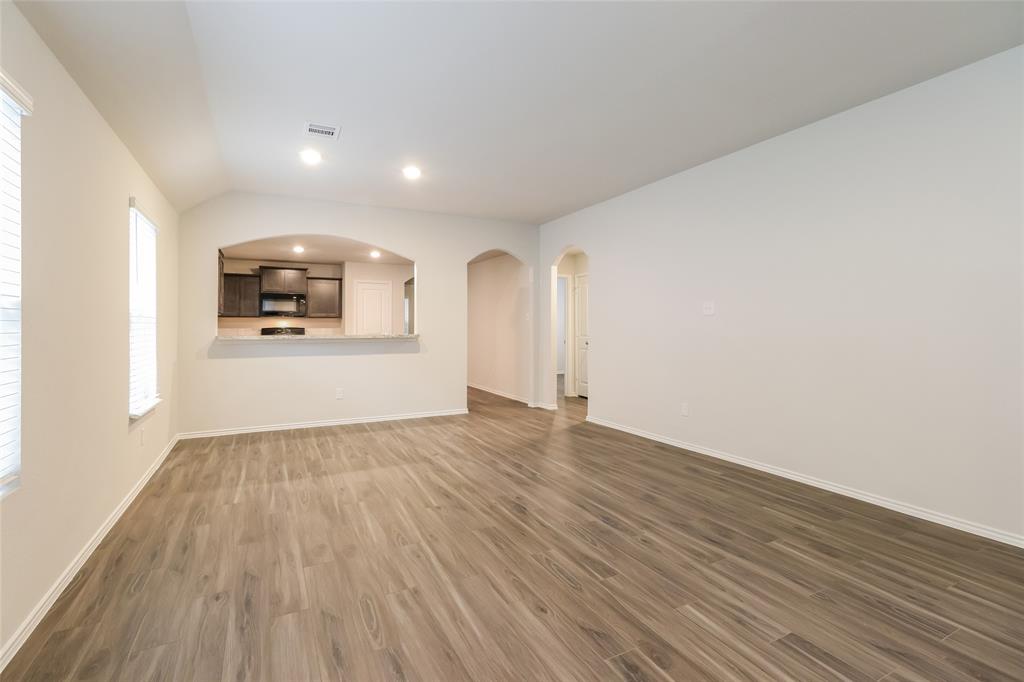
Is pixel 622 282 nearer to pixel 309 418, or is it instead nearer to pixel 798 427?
pixel 798 427

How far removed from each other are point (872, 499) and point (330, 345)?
5.30 meters

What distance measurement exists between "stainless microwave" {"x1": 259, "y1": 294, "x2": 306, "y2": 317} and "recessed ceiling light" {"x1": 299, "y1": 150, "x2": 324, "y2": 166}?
522 cm

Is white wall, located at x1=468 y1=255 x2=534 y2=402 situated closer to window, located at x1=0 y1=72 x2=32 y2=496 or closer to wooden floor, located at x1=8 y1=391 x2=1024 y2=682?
wooden floor, located at x1=8 y1=391 x2=1024 y2=682

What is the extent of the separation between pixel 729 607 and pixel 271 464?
358cm

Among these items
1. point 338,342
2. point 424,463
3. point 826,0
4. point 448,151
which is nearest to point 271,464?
point 424,463

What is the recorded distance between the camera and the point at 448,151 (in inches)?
150

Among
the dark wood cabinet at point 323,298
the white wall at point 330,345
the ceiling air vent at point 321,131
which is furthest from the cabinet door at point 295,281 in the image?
the ceiling air vent at point 321,131

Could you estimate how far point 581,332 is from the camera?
7887 mm

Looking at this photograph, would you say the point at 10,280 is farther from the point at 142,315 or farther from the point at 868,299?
the point at 868,299

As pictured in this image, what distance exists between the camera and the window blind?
63.4 inches

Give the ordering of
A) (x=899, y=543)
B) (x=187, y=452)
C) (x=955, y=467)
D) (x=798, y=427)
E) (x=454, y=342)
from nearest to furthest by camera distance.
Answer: (x=899, y=543) → (x=955, y=467) → (x=798, y=427) → (x=187, y=452) → (x=454, y=342)

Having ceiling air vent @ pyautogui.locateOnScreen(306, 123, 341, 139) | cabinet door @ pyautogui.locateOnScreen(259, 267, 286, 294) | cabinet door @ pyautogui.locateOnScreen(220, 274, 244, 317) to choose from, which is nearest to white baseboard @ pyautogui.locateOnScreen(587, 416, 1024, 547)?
ceiling air vent @ pyautogui.locateOnScreen(306, 123, 341, 139)

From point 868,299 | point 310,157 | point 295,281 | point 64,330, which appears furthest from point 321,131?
point 295,281

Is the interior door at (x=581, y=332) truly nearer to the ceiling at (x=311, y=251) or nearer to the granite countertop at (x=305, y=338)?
the ceiling at (x=311, y=251)
